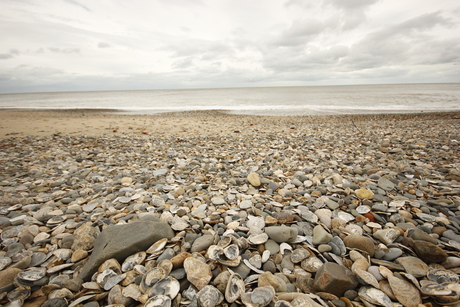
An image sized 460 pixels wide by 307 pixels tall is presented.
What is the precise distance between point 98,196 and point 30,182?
61.7 inches

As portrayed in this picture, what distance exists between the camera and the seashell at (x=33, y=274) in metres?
1.64

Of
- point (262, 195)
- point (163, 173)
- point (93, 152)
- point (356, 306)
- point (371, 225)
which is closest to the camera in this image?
point (356, 306)

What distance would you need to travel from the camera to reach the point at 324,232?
2037mm

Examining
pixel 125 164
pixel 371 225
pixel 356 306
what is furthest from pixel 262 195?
pixel 125 164

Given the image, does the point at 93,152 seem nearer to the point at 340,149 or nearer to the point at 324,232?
the point at 324,232

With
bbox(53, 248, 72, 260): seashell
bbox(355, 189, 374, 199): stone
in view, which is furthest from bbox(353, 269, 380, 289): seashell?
bbox(53, 248, 72, 260): seashell

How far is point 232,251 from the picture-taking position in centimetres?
183

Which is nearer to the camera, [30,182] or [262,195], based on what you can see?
[262,195]

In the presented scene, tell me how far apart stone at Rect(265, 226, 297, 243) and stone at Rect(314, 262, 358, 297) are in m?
0.45

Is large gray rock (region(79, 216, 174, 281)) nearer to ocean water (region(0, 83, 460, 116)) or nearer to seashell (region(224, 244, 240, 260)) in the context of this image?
seashell (region(224, 244, 240, 260))

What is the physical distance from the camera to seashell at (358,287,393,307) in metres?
1.42

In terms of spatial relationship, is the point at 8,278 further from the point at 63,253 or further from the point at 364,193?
the point at 364,193

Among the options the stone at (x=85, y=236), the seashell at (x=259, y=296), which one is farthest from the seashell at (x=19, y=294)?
the seashell at (x=259, y=296)

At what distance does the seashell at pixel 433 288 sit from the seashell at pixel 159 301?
6.11 ft
